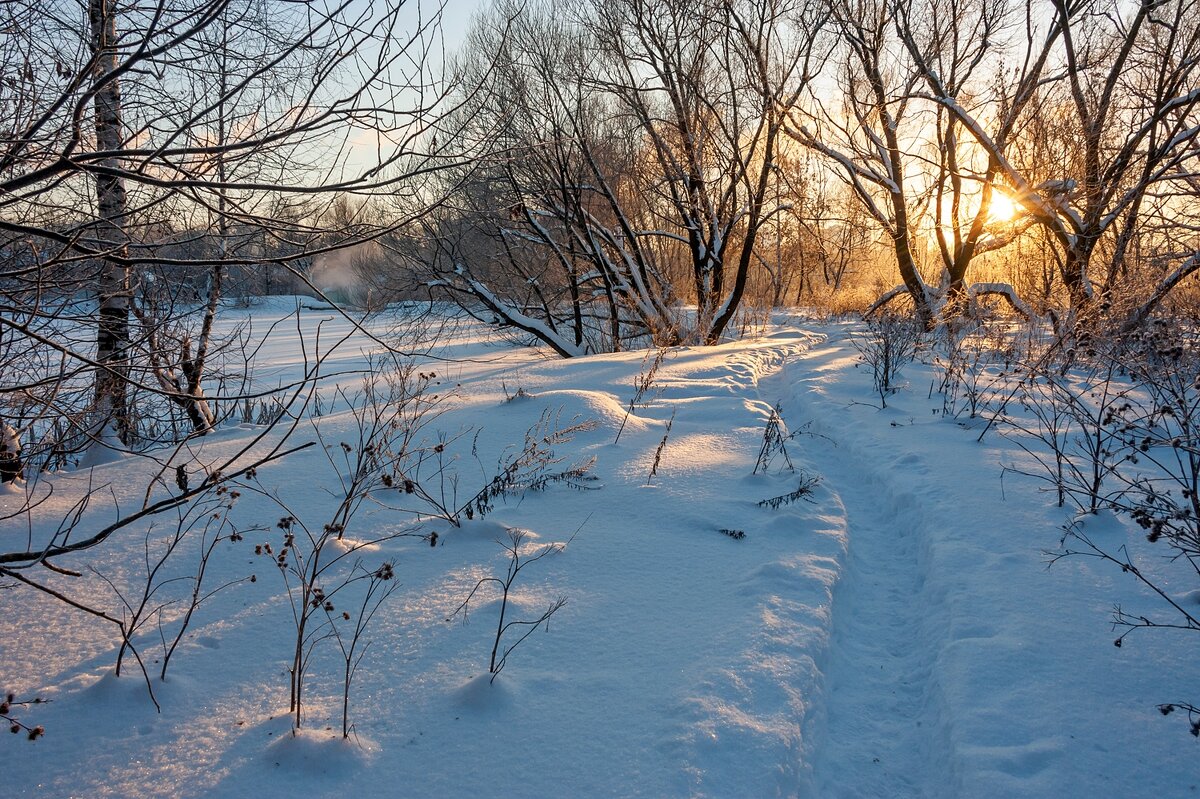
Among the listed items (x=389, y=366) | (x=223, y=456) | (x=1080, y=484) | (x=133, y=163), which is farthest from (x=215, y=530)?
(x=389, y=366)

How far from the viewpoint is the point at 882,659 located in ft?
9.15

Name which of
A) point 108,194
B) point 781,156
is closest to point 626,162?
point 781,156

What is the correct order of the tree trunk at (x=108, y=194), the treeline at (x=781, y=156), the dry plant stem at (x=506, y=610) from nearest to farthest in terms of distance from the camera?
1. the tree trunk at (x=108, y=194)
2. the dry plant stem at (x=506, y=610)
3. the treeline at (x=781, y=156)

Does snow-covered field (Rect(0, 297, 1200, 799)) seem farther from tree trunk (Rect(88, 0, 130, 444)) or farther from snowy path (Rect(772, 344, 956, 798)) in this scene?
tree trunk (Rect(88, 0, 130, 444))

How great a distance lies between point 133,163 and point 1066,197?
10.5m

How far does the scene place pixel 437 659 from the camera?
2.44m

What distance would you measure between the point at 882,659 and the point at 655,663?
3.31ft

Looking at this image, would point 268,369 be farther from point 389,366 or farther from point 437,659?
point 437,659

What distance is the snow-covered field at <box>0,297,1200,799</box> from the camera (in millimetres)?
1959

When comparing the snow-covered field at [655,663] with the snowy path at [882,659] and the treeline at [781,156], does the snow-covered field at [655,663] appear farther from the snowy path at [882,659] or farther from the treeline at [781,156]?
the treeline at [781,156]

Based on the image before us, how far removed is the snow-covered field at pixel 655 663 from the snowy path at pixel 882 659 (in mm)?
12

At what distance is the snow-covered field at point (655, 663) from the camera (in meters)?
1.96

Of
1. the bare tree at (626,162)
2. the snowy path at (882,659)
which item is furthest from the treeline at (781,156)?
the snowy path at (882,659)

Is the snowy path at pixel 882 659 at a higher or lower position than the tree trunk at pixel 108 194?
lower
